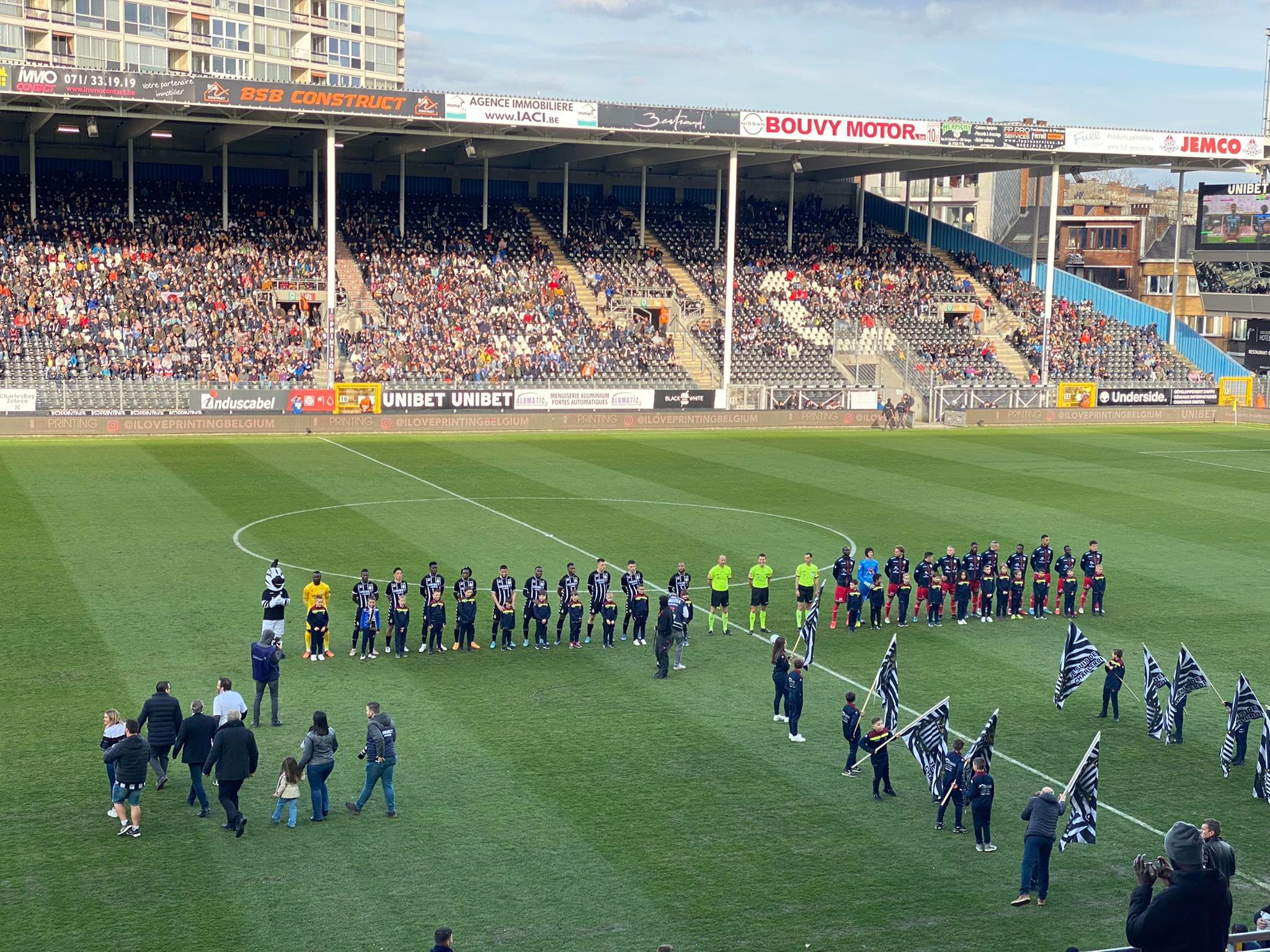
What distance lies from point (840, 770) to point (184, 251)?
45.7 metres

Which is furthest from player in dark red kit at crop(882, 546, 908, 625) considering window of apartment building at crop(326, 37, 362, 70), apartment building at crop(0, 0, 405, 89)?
window of apartment building at crop(326, 37, 362, 70)

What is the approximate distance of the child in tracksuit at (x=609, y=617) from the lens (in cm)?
2156

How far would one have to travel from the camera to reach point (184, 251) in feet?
182

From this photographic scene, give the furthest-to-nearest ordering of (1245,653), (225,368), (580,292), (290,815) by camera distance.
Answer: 1. (580,292)
2. (225,368)
3. (1245,653)
4. (290,815)

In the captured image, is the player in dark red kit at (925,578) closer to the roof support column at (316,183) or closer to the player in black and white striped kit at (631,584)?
the player in black and white striped kit at (631,584)

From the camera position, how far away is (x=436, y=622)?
20688 mm

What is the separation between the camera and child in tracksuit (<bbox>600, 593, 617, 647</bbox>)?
70.7 ft

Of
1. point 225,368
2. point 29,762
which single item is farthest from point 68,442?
point 29,762

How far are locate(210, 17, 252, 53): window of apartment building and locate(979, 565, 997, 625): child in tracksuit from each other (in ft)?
237

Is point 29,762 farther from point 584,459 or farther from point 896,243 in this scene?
point 896,243

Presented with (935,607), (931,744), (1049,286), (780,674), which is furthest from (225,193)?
(931,744)

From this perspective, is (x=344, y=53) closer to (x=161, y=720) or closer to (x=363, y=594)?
(x=363, y=594)

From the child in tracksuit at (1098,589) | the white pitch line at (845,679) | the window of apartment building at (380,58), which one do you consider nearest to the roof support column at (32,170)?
the white pitch line at (845,679)

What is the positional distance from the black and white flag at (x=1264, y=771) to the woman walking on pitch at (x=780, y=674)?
5297 millimetres
